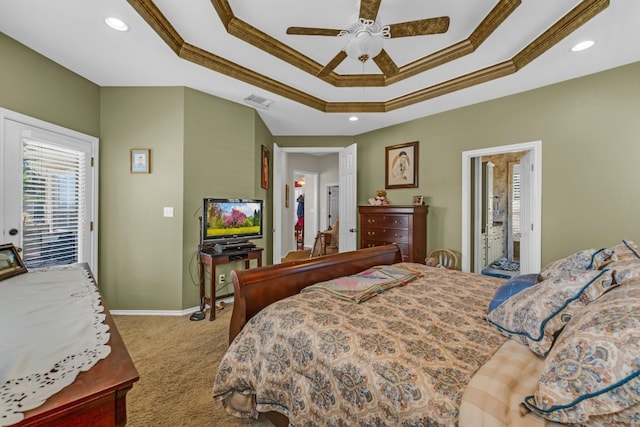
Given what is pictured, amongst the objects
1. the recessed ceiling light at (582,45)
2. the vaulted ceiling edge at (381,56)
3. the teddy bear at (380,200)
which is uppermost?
the vaulted ceiling edge at (381,56)

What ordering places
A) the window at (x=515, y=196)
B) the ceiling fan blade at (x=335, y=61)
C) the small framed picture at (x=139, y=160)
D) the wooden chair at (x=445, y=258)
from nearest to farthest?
the ceiling fan blade at (x=335, y=61), the small framed picture at (x=139, y=160), the wooden chair at (x=445, y=258), the window at (x=515, y=196)

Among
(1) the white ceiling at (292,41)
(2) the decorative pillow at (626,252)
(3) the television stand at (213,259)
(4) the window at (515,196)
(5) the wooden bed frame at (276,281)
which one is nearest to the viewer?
(2) the decorative pillow at (626,252)

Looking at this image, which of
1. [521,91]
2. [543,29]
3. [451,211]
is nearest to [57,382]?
[543,29]

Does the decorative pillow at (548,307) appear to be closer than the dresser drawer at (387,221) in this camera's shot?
Yes

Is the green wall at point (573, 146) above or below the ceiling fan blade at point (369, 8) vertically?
below

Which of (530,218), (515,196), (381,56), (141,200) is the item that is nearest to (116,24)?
(141,200)

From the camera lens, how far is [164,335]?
8.68 feet

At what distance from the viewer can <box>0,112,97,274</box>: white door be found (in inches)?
89.9

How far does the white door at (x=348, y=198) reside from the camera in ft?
15.0

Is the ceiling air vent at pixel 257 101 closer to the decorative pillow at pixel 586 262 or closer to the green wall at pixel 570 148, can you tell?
the green wall at pixel 570 148

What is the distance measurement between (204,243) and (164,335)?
3.10 feet

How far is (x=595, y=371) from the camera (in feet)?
2.43

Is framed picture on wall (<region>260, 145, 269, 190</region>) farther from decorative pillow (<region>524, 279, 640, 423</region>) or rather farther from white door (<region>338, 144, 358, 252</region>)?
decorative pillow (<region>524, 279, 640, 423</region>)

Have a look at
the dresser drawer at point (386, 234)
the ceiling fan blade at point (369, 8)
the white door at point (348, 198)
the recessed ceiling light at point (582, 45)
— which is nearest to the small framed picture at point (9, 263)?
the ceiling fan blade at point (369, 8)
